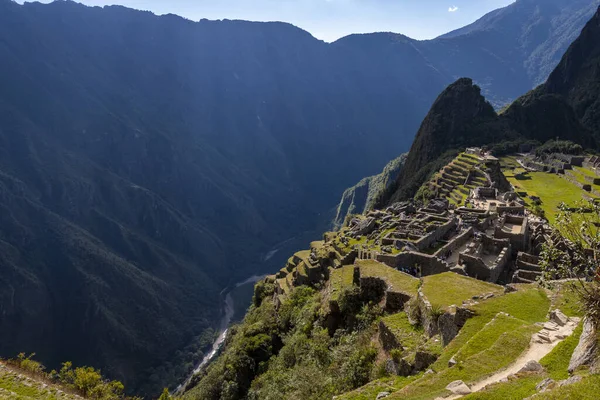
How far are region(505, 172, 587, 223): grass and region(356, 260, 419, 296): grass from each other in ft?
108

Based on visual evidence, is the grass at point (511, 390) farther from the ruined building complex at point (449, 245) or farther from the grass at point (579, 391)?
the ruined building complex at point (449, 245)

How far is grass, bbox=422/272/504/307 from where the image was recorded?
1481cm

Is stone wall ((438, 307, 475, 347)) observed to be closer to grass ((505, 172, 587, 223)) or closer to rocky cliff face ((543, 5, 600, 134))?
grass ((505, 172, 587, 223))

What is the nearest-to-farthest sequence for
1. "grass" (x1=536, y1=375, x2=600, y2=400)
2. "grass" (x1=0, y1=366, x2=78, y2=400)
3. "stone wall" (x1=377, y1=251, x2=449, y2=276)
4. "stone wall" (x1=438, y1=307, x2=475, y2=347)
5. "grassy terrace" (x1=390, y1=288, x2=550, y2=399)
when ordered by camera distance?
"grass" (x1=536, y1=375, x2=600, y2=400)
"grassy terrace" (x1=390, y1=288, x2=550, y2=399)
"stone wall" (x1=438, y1=307, x2=475, y2=347)
"grass" (x1=0, y1=366, x2=78, y2=400)
"stone wall" (x1=377, y1=251, x2=449, y2=276)

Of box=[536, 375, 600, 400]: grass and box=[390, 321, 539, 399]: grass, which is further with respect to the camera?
box=[390, 321, 539, 399]: grass

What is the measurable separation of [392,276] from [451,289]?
3.33 metres

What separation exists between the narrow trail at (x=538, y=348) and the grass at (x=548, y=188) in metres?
38.7

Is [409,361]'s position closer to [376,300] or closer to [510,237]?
[376,300]

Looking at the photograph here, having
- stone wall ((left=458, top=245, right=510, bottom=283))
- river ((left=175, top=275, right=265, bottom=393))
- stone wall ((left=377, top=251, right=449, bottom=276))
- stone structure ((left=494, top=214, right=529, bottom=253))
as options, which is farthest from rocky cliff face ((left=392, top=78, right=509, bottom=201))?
stone wall ((left=377, top=251, right=449, bottom=276))

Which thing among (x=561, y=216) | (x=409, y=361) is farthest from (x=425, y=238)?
(x=561, y=216)

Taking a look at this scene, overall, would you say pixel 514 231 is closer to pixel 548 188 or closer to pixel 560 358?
pixel 560 358

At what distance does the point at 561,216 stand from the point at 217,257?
18467 centimetres

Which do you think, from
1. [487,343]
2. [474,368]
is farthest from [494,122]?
[474,368]

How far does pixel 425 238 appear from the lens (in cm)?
2827
